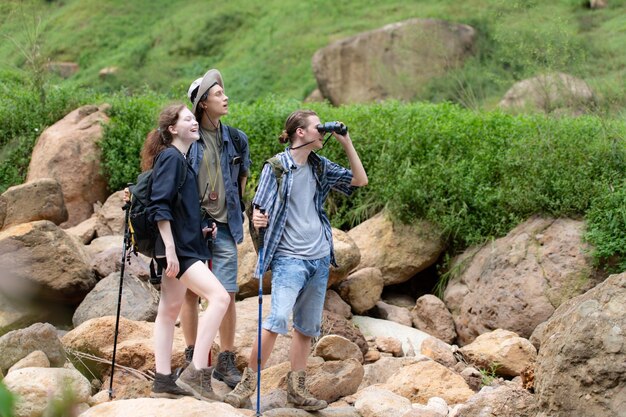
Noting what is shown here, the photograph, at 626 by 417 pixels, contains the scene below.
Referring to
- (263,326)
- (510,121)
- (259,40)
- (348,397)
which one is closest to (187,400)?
(263,326)

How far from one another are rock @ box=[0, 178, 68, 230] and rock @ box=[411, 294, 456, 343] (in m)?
3.74

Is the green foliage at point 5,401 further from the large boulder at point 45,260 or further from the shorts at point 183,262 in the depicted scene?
the large boulder at point 45,260

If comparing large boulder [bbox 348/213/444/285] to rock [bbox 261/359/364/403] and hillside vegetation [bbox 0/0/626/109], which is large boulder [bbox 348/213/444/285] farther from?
hillside vegetation [bbox 0/0/626/109]

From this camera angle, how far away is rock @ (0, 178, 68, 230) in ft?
30.0

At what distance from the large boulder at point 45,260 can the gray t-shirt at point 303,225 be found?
3.46m

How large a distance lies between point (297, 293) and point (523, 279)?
151 inches

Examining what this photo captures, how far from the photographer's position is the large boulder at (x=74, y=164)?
1120 centimetres

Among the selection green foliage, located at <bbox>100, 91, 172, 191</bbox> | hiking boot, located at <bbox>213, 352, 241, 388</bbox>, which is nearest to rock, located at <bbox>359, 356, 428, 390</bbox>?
hiking boot, located at <bbox>213, 352, 241, 388</bbox>

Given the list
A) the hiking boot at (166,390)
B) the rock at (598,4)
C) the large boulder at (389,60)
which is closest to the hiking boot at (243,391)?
the hiking boot at (166,390)

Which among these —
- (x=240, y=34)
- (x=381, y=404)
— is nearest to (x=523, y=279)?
(x=381, y=404)

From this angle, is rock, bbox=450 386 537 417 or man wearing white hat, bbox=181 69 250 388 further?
man wearing white hat, bbox=181 69 250 388

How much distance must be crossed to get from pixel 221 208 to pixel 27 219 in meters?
4.07

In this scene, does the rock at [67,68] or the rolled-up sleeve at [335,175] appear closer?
the rolled-up sleeve at [335,175]

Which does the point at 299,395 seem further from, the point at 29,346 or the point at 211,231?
the point at 29,346
